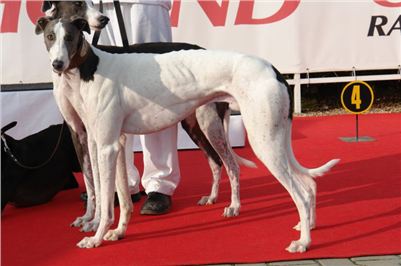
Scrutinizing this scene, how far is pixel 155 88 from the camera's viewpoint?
3.41 metres

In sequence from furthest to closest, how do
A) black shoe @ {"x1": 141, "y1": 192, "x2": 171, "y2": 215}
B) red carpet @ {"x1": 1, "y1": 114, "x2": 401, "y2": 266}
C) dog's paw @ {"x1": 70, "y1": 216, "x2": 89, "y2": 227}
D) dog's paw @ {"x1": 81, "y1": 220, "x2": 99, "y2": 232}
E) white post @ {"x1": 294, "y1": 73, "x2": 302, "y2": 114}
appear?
white post @ {"x1": 294, "y1": 73, "x2": 302, "y2": 114}, black shoe @ {"x1": 141, "y1": 192, "x2": 171, "y2": 215}, dog's paw @ {"x1": 70, "y1": 216, "x2": 89, "y2": 227}, dog's paw @ {"x1": 81, "y1": 220, "x2": 99, "y2": 232}, red carpet @ {"x1": 1, "y1": 114, "x2": 401, "y2": 266}

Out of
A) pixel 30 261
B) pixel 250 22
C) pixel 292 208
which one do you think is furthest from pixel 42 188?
pixel 250 22

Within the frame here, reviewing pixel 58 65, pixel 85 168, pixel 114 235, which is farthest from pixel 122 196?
pixel 58 65

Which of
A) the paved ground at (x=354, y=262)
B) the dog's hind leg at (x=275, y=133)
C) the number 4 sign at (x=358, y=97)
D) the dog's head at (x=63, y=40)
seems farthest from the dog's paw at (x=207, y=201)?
the number 4 sign at (x=358, y=97)

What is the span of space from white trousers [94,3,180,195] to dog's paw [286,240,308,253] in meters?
1.45

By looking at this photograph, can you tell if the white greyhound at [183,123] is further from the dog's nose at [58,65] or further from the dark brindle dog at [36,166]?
the dark brindle dog at [36,166]

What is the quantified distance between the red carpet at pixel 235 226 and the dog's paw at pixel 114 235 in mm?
46

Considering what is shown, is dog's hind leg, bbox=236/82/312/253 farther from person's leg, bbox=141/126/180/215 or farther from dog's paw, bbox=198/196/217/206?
person's leg, bbox=141/126/180/215

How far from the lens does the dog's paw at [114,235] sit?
142 inches

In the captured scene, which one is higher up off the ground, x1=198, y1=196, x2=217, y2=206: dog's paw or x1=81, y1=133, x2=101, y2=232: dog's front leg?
x1=81, y1=133, x2=101, y2=232: dog's front leg

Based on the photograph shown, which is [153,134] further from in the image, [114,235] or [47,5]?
[47,5]

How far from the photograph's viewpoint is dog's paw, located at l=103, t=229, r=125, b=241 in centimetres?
360

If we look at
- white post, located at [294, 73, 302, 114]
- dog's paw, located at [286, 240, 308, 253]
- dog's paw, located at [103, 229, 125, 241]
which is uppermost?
dog's paw, located at [286, 240, 308, 253]

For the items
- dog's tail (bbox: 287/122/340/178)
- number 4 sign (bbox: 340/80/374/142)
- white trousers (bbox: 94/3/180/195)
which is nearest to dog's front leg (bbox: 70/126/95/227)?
white trousers (bbox: 94/3/180/195)
